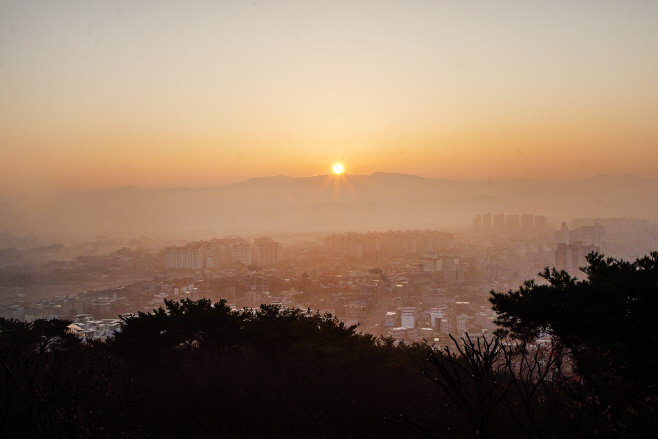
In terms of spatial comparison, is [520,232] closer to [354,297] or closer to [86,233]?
[354,297]

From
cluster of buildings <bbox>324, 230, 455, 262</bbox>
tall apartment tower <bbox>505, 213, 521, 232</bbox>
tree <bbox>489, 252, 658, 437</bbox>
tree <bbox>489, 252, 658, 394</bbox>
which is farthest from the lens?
tall apartment tower <bbox>505, 213, 521, 232</bbox>

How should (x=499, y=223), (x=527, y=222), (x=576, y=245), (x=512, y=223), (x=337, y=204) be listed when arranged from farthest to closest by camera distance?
(x=337, y=204)
(x=499, y=223)
(x=512, y=223)
(x=527, y=222)
(x=576, y=245)

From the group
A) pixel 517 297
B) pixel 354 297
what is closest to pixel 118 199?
pixel 354 297

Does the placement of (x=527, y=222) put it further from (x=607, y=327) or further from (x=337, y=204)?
(x=607, y=327)

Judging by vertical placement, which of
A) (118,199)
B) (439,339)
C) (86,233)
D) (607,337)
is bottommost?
(439,339)

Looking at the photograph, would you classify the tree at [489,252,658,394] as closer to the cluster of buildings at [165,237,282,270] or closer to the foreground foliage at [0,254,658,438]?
the foreground foliage at [0,254,658,438]

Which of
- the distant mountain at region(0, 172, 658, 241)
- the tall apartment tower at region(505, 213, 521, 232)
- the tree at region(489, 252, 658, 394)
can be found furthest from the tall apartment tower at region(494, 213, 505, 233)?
the tree at region(489, 252, 658, 394)

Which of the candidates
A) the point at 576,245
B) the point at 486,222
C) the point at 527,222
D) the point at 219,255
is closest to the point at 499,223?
the point at 486,222
